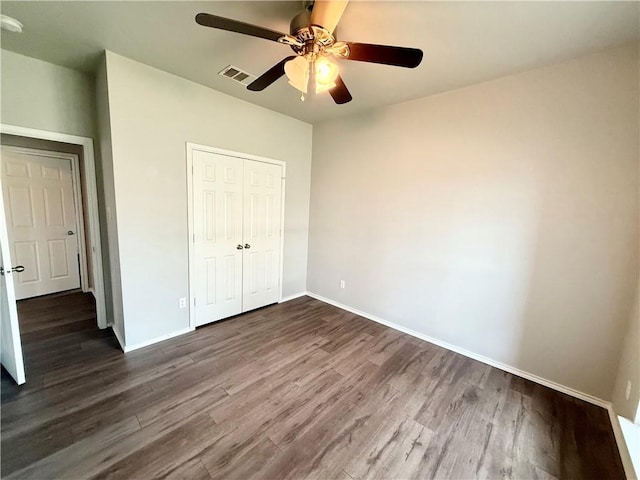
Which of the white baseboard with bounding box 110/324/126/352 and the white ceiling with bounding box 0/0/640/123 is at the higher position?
the white ceiling with bounding box 0/0/640/123

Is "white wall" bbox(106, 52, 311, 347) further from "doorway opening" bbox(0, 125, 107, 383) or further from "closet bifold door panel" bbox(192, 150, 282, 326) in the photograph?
Answer: "doorway opening" bbox(0, 125, 107, 383)

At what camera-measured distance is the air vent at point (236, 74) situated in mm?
2357

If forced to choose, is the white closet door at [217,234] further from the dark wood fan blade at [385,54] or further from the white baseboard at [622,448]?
the white baseboard at [622,448]

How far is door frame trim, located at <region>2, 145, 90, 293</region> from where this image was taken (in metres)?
3.47

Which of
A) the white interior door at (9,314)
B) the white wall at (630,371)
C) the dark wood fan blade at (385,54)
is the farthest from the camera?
the white interior door at (9,314)

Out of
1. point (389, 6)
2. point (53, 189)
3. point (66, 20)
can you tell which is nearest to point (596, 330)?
point (389, 6)

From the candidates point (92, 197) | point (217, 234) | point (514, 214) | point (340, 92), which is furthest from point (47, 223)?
point (514, 214)

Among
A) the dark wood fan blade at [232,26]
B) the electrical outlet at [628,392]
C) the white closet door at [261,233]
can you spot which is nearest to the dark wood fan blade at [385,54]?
the dark wood fan blade at [232,26]

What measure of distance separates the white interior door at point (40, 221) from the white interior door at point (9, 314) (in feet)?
7.10

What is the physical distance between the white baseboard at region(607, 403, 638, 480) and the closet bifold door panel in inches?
134

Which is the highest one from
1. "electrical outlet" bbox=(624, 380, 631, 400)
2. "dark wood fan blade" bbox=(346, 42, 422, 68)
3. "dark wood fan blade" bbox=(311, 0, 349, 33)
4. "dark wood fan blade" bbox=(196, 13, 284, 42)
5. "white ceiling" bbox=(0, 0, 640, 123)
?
"white ceiling" bbox=(0, 0, 640, 123)

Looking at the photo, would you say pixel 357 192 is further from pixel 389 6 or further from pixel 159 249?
pixel 159 249

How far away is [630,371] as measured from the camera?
5.73 ft

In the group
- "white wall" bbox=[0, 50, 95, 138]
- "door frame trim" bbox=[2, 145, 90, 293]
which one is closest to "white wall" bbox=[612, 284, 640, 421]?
"white wall" bbox=[0, 50, 95, 138]
